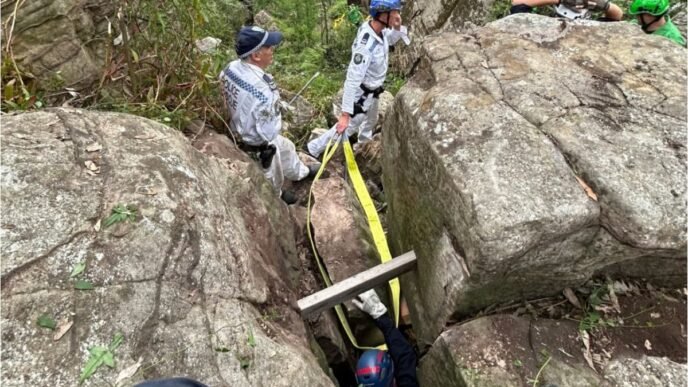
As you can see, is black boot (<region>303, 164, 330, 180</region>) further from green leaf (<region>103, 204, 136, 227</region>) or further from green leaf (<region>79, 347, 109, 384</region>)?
green leaf (<region>79, 347, 109, 384</region>)

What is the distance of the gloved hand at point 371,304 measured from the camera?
14.2ft

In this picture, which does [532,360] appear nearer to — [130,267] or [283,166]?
[130,267]

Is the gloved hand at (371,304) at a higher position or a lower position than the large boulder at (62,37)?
lower

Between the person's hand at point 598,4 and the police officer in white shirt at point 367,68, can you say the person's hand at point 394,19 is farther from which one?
the person's hand at point 598,4

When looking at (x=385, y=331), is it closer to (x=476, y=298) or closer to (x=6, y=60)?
(x=476, y=298)

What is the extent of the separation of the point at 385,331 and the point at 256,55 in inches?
118

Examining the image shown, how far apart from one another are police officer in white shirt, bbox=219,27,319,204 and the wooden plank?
6.37 ft

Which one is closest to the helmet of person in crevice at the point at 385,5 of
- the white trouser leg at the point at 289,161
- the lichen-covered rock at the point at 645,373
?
the white trouser leg at the point at 289,161

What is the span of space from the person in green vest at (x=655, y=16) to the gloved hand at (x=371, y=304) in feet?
14.3

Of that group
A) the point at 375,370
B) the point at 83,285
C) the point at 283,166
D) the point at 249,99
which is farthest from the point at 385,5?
the point at 83,285

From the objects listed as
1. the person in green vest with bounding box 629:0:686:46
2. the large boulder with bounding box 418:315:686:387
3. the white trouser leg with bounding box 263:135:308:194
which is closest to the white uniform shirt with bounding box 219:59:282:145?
the white trouser leg with bounding box 263:135:308:194

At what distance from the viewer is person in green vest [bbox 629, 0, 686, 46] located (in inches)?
210

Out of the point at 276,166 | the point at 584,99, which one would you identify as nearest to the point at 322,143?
the point at 276,166

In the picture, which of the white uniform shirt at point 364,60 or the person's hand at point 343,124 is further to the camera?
the white uniform shirt at point 364,60
